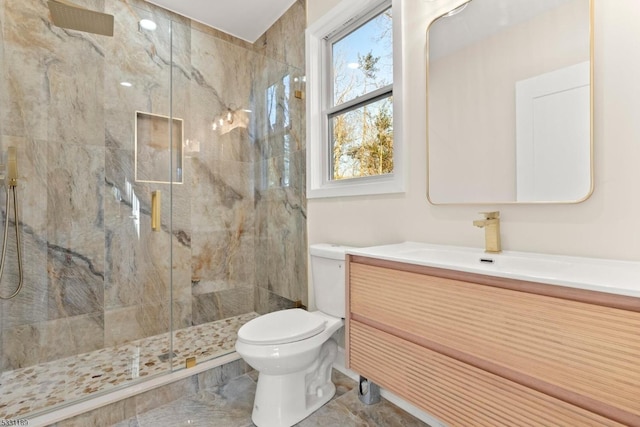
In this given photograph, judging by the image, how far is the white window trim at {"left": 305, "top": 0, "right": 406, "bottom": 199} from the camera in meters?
1.59

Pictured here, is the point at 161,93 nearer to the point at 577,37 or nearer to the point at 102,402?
the point at 102,402

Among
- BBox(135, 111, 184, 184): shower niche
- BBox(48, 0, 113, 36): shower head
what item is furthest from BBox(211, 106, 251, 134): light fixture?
BBox(48, 0, 113, 36): shower head

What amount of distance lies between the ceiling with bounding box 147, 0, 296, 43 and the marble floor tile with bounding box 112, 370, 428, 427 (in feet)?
8.86

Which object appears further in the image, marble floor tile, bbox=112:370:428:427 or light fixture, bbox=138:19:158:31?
light fixture, bbox=138:19:158:31

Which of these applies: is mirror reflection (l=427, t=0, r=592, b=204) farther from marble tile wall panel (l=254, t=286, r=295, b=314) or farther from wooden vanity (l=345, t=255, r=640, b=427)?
marble tile wall panel (l=254, t=286, r=295, b=314)

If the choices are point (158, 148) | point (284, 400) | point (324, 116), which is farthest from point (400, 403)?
point (158, 148)

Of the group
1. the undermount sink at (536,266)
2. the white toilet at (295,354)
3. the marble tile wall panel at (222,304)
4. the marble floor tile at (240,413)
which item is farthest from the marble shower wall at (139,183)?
the undermount sink at (536,266)

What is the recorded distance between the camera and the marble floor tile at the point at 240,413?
1.46 metres

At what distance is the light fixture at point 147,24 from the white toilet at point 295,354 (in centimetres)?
207

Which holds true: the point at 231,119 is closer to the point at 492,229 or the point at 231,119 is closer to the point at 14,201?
the point at 14,201

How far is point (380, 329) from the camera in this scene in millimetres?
1233

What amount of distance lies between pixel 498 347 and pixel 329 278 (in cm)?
98

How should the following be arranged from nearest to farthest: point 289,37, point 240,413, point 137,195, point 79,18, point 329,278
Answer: point 240,413 < point 329,278 < point 79,18 < point 137,195 < point 289,37

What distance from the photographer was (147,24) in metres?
2.23
